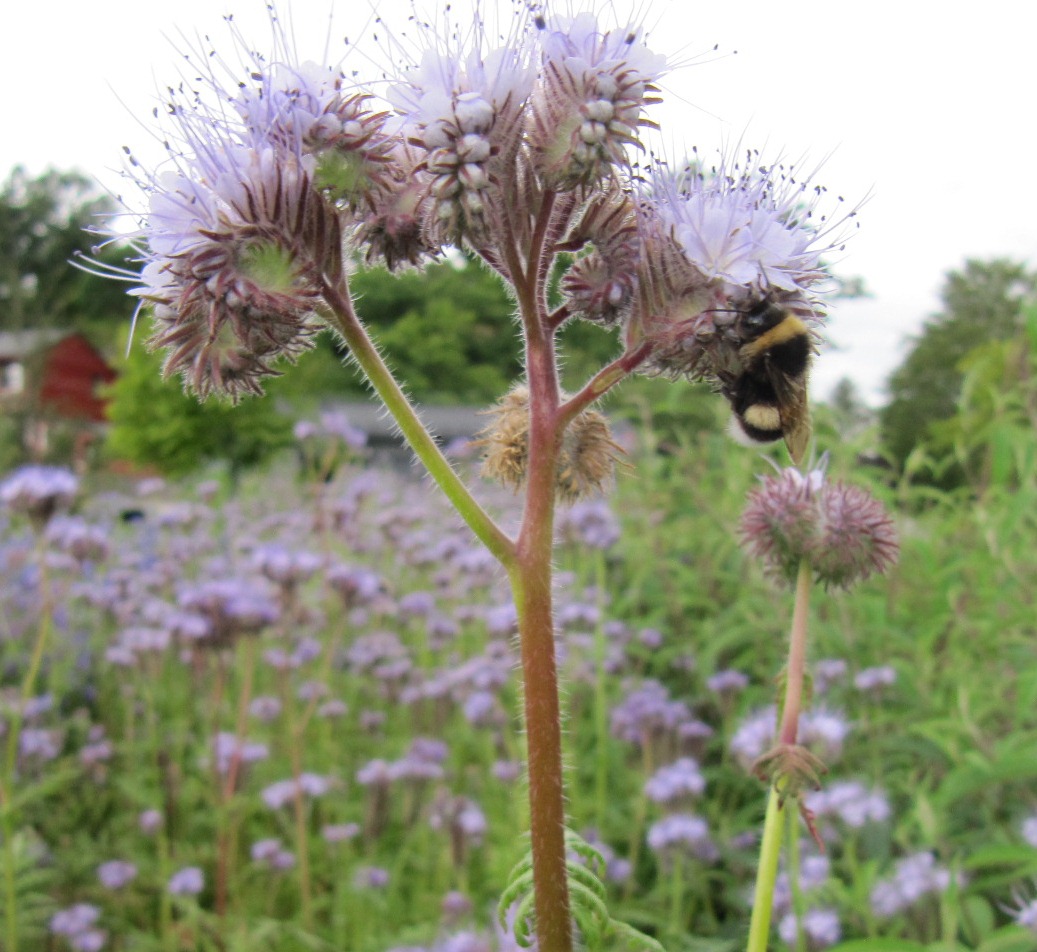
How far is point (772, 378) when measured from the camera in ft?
5.08

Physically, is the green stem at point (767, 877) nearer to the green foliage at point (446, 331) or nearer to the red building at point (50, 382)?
the red building at point (50, 382)

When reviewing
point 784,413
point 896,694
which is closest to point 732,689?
point 896,694

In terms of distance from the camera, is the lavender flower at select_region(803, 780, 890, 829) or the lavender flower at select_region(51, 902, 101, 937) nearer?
the lavender flower at select_region(803, 780, 890, 829)

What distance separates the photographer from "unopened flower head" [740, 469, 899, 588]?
168cm

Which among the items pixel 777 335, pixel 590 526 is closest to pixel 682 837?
pixel 590 526

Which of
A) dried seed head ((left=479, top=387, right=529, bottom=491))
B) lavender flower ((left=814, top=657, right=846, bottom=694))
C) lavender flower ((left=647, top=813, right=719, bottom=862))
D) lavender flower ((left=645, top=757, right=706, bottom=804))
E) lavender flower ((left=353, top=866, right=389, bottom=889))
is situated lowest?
lavender flower ((left=353, top=866, right=389, bottom=889))

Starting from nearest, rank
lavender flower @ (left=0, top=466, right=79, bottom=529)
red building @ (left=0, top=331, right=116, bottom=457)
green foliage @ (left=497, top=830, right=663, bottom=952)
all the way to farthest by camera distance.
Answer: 1. green foliage @ (left=497, top=830, right=663, bottom=952)
2. lavender flower @ (left=0, top=466, right=79, bottom=529)
3. red building @ (left=0, top=331, right=116, bottom=457)

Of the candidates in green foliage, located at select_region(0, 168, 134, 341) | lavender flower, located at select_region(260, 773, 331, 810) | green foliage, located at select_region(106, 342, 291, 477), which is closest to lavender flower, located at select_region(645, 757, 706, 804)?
lavender flower, located at select_region(260, 773, 331, 810)

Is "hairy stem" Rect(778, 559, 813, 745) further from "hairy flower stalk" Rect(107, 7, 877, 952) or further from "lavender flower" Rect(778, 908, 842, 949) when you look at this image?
"lavender flower" Rect(778, 908, 842, 949)

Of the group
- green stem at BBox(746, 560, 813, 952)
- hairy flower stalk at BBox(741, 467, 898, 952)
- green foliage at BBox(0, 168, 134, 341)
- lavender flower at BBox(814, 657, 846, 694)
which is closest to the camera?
green stem at BBox(746, 560, 813, 952)

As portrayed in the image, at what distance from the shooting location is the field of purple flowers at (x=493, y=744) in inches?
110

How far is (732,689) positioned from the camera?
3.75 m

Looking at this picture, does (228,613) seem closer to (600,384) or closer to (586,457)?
(586,457)

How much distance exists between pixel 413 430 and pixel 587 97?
1.61 feet
